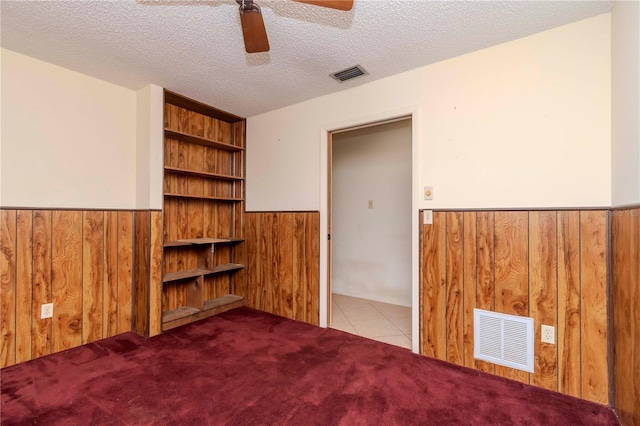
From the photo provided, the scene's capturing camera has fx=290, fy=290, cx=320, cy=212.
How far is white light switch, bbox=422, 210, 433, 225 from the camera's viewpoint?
2.34 metres

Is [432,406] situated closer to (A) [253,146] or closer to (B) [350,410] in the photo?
(B) [350,410]

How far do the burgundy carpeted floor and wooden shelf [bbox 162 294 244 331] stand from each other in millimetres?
313

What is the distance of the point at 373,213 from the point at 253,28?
2962mm

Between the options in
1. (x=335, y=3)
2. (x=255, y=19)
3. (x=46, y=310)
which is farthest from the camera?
(x=46, y=310)

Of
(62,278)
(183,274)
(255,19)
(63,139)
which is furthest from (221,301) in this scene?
(255,19)

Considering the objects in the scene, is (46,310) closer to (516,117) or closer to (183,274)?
(183,274)

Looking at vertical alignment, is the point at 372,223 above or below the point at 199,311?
above

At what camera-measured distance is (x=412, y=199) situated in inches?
98.5

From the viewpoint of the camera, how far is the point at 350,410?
5.49 feet

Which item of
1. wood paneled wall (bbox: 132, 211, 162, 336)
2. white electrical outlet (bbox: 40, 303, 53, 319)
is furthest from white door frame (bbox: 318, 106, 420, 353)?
white electrical outlet (bbox: 40, 303, 53, 319)

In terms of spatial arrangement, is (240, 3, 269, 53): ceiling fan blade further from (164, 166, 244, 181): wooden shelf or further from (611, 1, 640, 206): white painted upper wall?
(611, 1, 640, 206): white painted upper wall

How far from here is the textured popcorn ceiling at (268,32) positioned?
171 cm

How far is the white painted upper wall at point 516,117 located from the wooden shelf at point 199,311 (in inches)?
96.6

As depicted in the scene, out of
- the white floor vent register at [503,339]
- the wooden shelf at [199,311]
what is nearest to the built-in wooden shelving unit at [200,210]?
the wooden shelf at [199,311]
